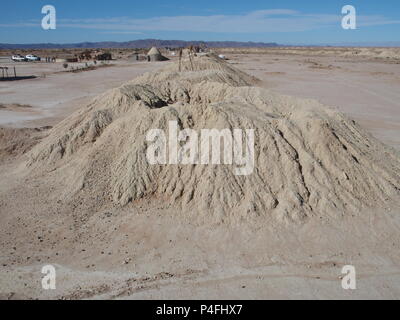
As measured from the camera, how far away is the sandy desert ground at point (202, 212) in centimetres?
852

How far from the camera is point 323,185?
36.3ft

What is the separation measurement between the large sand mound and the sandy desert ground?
0.14 ft

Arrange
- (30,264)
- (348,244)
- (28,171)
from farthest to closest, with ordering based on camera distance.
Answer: (28,171) → (348,244) → (30,264)

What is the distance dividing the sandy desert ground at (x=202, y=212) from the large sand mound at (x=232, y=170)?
0.14 feet

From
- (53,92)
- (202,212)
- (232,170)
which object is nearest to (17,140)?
(202,212)

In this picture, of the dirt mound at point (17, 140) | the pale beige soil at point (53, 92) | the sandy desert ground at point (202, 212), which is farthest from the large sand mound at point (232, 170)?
the pale beige soil at point (53, 92)

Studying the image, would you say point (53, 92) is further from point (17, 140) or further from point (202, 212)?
point (202, 212)

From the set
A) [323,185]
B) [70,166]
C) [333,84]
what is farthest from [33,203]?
[333,84]

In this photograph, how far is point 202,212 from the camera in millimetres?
10641

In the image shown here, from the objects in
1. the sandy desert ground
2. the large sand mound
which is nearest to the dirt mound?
the sandy desert ground

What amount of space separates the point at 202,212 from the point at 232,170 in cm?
156
